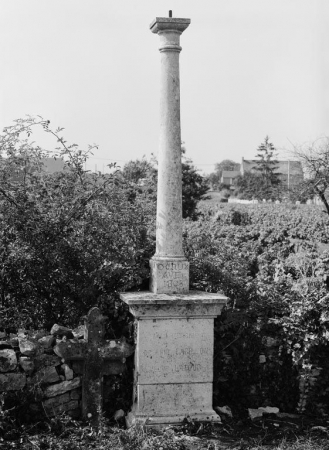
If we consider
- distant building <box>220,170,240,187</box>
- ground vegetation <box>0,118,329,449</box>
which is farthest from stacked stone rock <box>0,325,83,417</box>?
distant building <box>220,170,240,187</box>

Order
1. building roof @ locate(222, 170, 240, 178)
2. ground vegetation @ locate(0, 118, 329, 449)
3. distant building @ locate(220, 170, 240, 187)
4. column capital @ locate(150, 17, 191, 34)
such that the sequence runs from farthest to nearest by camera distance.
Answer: building roof @ locate(222, 170, 240, 178) → distant building @ locate(220, 170, 240, 187) → ground vegetation @ locate(0, 118, 329, 449) → column capital @ locate(150, 17, 191, 34)

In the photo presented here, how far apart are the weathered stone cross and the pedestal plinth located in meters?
0.24

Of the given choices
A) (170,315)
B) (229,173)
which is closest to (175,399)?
(170,315)

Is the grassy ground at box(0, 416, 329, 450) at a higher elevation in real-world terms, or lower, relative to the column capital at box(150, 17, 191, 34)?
lower

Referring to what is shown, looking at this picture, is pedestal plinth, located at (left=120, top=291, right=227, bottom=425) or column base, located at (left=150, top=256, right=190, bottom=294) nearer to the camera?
pedestal plinth, located at (left=120, top=291, right=227, bottom=425)

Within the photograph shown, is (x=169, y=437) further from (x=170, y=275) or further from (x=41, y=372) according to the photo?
(x=170, y=275)

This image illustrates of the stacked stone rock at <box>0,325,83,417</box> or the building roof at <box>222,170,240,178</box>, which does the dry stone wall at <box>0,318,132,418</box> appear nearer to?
the stacked stone rock at <box>0,325,83,417</box>

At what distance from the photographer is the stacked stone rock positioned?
4676mm

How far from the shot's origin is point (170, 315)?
16.2 feet

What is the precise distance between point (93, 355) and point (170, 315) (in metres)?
0.73

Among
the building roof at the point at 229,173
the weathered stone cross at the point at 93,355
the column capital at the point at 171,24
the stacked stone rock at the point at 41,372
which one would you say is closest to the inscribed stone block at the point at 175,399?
the weathered stone cross at the point at 93,355

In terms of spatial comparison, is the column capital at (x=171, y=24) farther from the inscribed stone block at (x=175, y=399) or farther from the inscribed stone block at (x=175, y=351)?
the inscribed stone block at (x=175, y=399)

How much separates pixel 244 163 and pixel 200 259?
88754 mm

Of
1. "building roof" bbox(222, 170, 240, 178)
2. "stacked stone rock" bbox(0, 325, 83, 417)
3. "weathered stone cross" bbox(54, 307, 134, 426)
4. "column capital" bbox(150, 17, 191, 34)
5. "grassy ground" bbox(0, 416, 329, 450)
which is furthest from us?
"building roof" bbox(222, 170, 240, 178)
